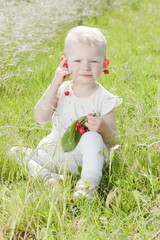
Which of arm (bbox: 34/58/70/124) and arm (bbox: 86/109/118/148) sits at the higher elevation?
arm (bbox: 34/58/70/124)

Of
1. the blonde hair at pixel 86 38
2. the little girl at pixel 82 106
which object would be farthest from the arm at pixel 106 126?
the blonde hair at pixel 86 38

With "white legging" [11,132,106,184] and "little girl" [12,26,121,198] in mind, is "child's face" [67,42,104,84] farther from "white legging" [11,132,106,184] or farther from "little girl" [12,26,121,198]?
"white legging" [11,132,106,184]

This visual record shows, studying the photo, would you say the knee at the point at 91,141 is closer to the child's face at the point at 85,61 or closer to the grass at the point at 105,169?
the grass at the point at 105,169

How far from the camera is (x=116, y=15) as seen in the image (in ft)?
20.3

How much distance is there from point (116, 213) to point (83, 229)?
0.28 m

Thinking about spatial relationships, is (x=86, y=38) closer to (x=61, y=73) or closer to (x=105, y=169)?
(x=61, y=73)

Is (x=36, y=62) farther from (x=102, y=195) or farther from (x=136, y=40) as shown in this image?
(x=102, y=195)

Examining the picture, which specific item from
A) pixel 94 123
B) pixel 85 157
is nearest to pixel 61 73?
pixel 94 123

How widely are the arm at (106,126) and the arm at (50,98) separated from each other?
0.23 m

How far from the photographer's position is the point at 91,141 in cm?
206

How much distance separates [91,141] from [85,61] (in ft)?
1.33

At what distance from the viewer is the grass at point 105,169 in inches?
64.2

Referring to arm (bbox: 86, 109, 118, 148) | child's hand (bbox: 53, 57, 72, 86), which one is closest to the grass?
arm (bbox: 86, 109, 118, 148)

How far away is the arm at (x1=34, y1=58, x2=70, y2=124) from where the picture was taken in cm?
216
